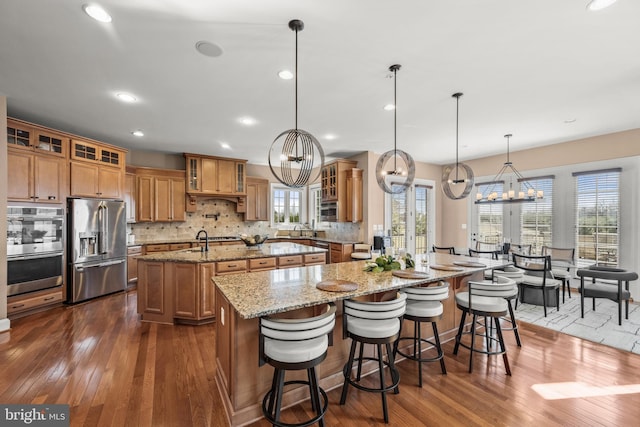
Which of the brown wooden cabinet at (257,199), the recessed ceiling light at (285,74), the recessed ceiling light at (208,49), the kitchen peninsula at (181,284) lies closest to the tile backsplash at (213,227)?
the brown wooden cabinet at (257,199)

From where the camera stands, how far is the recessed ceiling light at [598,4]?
1820 millimetres

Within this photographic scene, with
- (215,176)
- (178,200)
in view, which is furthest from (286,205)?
(178,200)

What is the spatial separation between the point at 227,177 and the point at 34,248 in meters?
3.48

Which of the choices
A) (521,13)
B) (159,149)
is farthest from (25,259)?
(521,13)

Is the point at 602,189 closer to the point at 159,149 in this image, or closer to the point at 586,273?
the point at 586,273

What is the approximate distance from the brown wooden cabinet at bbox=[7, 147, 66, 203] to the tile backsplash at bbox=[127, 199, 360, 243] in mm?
1782

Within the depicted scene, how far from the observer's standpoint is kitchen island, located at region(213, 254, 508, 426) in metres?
1.84

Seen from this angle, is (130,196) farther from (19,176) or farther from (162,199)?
(19,176)

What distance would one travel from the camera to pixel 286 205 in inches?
311

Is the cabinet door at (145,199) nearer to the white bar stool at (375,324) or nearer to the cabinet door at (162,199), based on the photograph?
the cabinet door at (162,199)

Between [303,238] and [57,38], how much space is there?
17.9 ft

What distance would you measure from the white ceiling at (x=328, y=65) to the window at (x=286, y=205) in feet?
10.7

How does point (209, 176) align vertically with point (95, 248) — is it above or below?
above

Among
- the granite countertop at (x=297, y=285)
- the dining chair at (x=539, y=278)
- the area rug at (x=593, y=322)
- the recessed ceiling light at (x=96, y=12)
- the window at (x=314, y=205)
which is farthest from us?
the window at (x=314, y=205)
